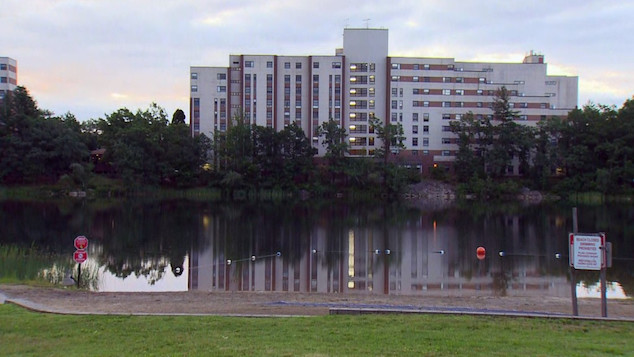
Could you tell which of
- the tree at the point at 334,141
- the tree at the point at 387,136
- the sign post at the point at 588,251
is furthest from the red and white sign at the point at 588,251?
the tree at the point at 387,136

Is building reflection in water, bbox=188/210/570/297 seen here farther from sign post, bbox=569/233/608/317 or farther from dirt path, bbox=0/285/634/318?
sign post, bbox=569/233/608/317

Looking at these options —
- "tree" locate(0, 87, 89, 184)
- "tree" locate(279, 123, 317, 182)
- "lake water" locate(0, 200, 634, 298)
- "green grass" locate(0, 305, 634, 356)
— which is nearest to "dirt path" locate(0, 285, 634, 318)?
"green grass" locate(0, 305, 634, 356)

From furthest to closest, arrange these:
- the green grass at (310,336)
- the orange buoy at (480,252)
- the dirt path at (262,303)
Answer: the orange buoy at (480,252) → the dirt path at (262,303) → the green grass at (310,336)

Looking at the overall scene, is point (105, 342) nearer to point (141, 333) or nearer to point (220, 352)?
point (141, 333)

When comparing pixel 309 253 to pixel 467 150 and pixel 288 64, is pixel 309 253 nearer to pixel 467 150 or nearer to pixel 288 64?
pixel 467 150

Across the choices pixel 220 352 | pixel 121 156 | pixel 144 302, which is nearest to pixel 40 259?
pixel 144 302

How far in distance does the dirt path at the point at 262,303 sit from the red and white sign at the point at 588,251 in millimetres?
Answer: 2765

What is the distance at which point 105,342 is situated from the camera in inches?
388

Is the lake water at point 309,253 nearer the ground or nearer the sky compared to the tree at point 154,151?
nearer the ground

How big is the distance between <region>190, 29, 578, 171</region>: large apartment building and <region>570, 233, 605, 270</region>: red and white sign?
9167cm

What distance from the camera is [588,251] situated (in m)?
12.1

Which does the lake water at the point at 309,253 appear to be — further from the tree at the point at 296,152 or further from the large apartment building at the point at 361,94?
the large apartment building at the point at 361,94

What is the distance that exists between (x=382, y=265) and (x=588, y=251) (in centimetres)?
1759

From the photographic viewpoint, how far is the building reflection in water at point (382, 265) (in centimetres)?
2364
